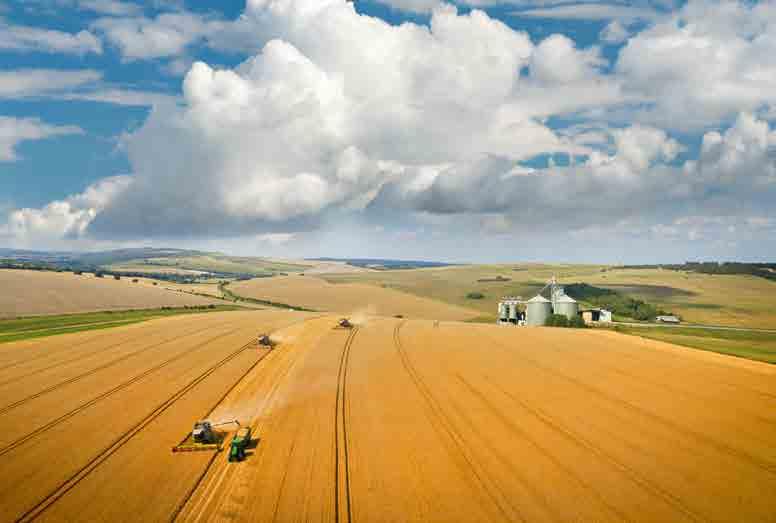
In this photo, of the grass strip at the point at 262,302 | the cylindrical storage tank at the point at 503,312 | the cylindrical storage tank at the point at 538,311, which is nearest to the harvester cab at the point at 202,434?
the cylindrical storage tank at the point at 538,311

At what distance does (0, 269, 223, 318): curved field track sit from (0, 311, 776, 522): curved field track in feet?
175

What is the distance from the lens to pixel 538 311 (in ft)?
302

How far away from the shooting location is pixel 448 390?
1547 inches

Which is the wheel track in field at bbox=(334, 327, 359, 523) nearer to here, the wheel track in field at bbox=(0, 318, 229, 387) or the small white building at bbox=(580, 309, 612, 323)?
the wheel track in field at bbox=(0, 318, 229, 387)

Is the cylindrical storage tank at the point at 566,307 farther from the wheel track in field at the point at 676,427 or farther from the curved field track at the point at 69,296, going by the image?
the curved field track at the point at 69,296

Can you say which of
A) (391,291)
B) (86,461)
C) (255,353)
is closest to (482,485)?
(86,461)

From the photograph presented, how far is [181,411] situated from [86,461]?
843 centimetres

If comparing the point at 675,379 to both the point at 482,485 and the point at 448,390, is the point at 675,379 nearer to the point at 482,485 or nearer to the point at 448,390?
the point at 448,390

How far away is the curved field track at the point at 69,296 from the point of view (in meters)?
98.2

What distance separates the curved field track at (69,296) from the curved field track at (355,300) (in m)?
25.9

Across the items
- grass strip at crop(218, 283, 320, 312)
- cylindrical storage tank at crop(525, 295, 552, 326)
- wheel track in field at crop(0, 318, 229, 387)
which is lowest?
grass strip at crop(218, 283, 320, 312)

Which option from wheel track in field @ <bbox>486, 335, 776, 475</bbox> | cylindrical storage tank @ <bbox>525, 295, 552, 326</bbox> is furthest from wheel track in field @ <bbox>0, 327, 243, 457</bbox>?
cylindrical storage tank @ <bbox>525, 295, 552, 326</bbox>

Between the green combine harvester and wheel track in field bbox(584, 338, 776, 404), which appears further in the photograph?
wheel track in field bbox(584, 338, 776, 404)

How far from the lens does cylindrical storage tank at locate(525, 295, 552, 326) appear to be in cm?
9150
